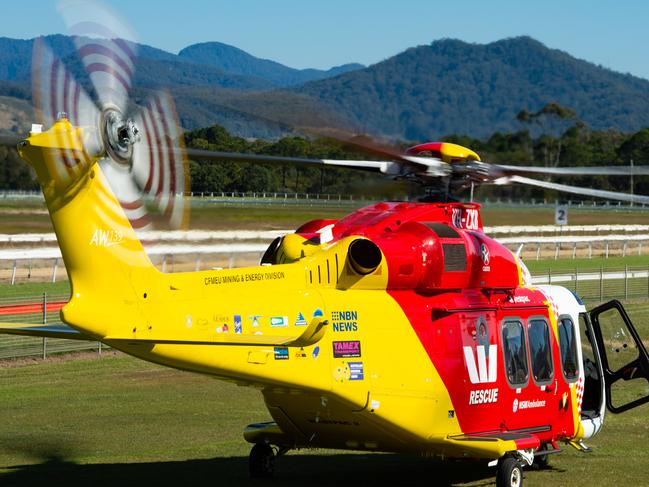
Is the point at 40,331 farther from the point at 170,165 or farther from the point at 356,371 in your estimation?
the point at 356,371

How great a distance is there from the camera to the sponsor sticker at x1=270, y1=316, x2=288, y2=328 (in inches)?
478

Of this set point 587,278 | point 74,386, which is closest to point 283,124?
point 74,386

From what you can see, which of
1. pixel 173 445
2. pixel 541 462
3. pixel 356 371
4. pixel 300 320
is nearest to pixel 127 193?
pixel 300 320

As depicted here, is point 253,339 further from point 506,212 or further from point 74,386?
point 506,212

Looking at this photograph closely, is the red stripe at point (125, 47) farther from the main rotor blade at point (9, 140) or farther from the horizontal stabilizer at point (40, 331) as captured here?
the horizontal stabilizer at point (40, 331)

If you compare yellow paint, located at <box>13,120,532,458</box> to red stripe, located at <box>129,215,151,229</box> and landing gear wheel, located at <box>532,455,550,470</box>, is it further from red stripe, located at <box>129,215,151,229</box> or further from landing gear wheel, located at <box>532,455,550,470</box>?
landing gear wheel, located at <box>532,455,550,470</box>

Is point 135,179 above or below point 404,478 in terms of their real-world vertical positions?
above

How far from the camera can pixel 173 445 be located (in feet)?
56.7

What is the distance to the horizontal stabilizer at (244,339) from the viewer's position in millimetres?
11133

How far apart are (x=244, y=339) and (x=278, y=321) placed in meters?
0.85

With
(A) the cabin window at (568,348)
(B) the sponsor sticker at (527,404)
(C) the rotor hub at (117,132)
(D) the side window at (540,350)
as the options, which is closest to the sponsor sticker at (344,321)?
(B) the sponsor sticker at (527,404)

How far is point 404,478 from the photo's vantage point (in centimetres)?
1500

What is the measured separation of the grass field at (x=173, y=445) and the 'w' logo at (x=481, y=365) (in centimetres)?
168

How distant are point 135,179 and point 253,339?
1.97 m
